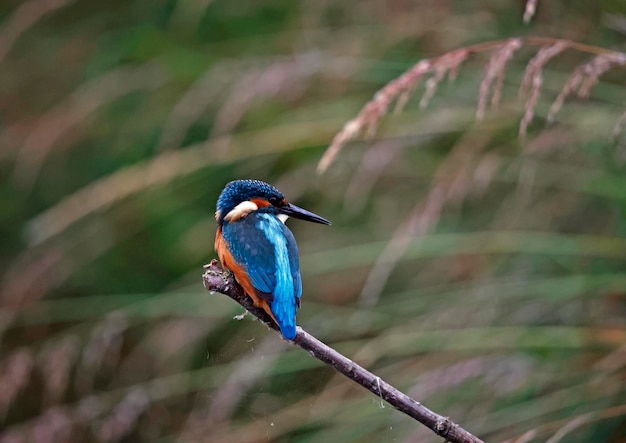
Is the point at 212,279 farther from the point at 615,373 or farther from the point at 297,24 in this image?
the point at 297,24

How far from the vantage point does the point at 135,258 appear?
2824mm

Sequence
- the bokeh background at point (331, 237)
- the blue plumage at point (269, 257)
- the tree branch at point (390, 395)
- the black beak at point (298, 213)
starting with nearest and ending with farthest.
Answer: the tree branch at point (390, 395)
the blue plumage at point (269, 257)
the black beak at point (298, 213)
the bokeh background at point (331, 237)

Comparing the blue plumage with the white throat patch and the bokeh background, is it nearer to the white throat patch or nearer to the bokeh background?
the white throat patch

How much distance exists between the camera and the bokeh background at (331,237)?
193 cm

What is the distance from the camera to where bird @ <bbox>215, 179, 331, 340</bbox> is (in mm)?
1286

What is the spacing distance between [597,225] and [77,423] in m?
1.32

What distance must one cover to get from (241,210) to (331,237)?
40.2 inches

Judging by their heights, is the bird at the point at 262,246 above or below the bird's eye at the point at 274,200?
below

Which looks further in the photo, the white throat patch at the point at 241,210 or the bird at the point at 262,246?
the white throat patch at the point at 241,210

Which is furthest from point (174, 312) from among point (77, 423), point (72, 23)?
point (72, 23)

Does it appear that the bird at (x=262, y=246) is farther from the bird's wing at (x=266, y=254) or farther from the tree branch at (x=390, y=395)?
the tree branch at (x=390, y=395)

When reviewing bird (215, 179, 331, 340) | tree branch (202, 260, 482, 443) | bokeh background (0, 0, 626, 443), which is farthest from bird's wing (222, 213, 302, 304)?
bokeh background (0, 0, 626, 443)

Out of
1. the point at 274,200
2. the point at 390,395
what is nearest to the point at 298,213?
the point at 274,200

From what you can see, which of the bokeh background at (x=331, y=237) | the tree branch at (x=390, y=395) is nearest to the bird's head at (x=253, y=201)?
the tree branch at (x=390, y=395)
